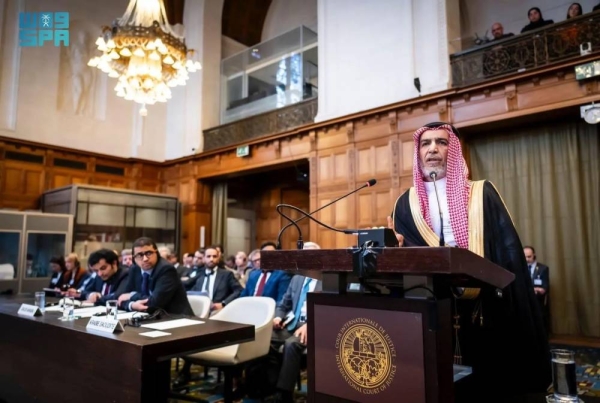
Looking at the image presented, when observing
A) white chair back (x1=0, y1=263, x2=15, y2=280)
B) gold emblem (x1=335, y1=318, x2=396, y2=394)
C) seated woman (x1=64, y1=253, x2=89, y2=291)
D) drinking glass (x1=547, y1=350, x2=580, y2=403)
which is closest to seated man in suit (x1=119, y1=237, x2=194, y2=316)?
gold emblem (x1=335, y1=318, x2=396, y2=394)

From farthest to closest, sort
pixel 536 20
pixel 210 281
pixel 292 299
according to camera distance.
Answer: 1. pixel 536 20
2. pixel 210 281
3. pixel 292 299

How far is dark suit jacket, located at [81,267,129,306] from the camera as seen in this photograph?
3881mm

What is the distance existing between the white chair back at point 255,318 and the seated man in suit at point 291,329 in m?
0.18

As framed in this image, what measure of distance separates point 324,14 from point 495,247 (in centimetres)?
720

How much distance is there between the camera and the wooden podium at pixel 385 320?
1.06m

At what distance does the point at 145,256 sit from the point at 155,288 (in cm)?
27

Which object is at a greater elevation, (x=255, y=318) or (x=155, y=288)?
(x=155, y=288)

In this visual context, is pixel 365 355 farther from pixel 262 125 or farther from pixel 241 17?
pixel 241 17

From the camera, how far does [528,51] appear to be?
5711mm

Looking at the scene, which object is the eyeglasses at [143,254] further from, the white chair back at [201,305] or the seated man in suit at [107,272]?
the seated man in suit at [107,272]

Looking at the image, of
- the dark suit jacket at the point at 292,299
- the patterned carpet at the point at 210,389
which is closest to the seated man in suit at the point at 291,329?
the dark suit jacket at the point at 292,299

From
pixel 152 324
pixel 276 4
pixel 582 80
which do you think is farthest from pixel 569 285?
pixel 276 4

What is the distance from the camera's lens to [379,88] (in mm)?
7062

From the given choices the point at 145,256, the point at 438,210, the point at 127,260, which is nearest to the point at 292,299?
the point at 145,256
